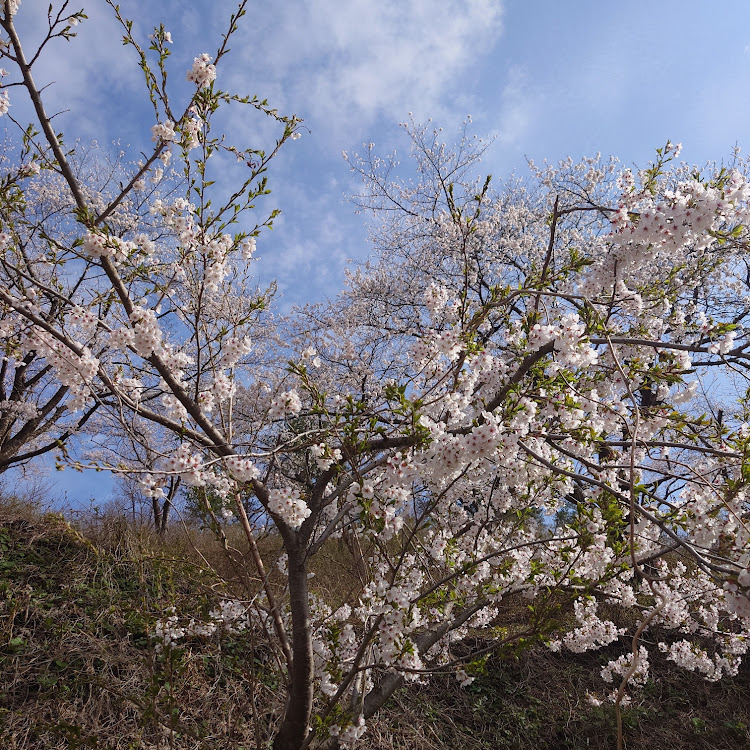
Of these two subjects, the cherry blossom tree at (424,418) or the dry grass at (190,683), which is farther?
the dry grass at (190,683)

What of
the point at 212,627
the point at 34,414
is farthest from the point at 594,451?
the point at 34,414

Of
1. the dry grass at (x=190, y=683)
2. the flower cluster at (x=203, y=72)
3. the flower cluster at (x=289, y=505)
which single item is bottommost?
the dry grass at (x=190, y=683)

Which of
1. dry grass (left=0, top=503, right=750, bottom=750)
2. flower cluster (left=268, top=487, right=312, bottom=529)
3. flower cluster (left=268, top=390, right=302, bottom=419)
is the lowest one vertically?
dry grass (left=0, top=503, right=750, bottom=750)

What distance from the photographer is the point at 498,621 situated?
579 cm

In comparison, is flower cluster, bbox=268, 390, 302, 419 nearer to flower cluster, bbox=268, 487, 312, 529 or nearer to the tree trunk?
flower cluster, bbox=268, 487, 312, 529

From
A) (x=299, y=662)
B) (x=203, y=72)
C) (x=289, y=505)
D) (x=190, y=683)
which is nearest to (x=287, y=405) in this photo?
(x=289, y=505)

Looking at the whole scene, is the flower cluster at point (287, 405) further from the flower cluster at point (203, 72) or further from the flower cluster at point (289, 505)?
the flower cluster at point (203, 72)

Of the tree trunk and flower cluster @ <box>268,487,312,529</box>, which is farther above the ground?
flower cluster @ <box>268,487,312,529</box>

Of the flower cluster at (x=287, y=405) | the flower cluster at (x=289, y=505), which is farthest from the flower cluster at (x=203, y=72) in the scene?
the flower cluster at (x=289, y=505)

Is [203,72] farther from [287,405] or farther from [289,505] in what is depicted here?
[289,505]

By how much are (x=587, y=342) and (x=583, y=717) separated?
14.1ft

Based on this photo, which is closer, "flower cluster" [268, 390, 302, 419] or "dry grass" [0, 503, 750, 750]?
"flower cluster" [268, 390, 302, 419]

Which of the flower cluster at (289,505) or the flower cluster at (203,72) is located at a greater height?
the flower cluster at (203,72)

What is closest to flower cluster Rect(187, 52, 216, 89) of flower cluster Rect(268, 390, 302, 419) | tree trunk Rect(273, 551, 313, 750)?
flower cluster Rect(268, 390, 302, 419)
